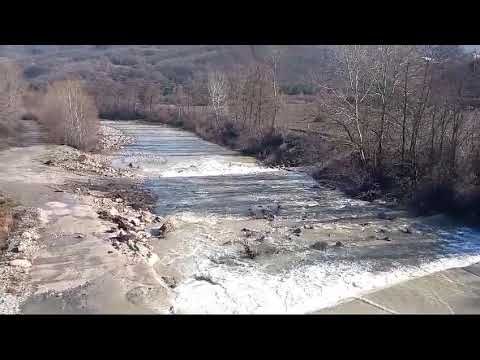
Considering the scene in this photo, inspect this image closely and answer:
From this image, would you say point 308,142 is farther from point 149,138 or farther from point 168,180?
point 149,138

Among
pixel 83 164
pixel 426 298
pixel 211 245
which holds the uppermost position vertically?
pixel 83 164

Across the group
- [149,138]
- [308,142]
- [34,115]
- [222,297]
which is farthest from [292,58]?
[222,297]

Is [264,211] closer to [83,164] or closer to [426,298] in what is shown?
[426,298]

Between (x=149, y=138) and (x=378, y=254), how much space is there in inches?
1192

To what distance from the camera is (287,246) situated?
41.6ft

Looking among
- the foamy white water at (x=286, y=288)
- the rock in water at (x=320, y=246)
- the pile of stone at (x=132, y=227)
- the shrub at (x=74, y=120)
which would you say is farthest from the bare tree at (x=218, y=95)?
the foamy white water at (x=286, y=288)

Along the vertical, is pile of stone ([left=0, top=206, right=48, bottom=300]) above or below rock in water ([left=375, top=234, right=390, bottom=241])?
above

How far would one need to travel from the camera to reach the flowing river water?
9805 millimetres

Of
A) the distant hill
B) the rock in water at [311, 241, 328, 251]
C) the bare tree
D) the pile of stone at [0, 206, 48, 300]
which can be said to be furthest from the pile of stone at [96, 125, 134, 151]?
the distant hill

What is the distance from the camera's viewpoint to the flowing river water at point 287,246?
386 inches

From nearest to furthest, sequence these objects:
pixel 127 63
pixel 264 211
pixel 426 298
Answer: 1. pixel 426 298
2. pixel 264 211
3. pixel 127 63

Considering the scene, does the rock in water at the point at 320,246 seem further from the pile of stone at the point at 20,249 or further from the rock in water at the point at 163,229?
the pile of stone at the point at 20,249

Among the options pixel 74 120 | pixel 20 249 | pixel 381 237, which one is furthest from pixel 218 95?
pixel 20 249

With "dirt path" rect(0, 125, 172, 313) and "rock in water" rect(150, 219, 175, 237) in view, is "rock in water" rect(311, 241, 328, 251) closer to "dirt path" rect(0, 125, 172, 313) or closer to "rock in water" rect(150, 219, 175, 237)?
A: "rock in water" rect(150, 219, 175, 237)
